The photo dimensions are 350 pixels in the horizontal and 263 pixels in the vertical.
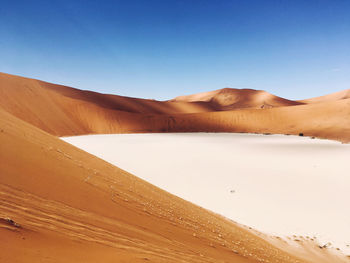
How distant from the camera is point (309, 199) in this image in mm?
6750

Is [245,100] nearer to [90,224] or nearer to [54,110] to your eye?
[54,110]

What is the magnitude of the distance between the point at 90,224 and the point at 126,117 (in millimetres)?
41536

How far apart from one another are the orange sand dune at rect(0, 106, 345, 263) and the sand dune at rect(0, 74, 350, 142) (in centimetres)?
2769

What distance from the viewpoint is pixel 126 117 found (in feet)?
139

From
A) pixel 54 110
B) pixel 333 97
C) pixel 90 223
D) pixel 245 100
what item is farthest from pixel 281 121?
pixel 333 97

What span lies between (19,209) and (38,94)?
3822cm

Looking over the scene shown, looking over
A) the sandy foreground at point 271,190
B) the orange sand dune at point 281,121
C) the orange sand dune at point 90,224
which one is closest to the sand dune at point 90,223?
the orange sand dune at point 90,224

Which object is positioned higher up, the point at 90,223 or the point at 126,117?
the point at 126,117

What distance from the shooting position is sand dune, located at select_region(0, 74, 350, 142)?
28.7m

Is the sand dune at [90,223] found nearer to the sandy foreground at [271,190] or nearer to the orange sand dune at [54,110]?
the sandy foreground at [271,190]

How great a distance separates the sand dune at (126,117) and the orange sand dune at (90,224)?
2769 centimetres

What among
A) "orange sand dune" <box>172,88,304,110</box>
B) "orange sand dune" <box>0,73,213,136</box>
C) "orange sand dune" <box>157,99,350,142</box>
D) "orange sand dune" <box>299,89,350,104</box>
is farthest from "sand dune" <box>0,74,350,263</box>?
"orange sand dune" <box>299,89,350,104</box>

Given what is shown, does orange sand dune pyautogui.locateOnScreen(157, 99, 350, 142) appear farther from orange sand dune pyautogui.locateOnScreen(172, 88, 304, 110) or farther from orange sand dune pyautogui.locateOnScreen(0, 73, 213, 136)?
orange sand dune pyautogui.locateOnScreen(172, 88, 304, 110)

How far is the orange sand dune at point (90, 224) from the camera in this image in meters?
1.63
